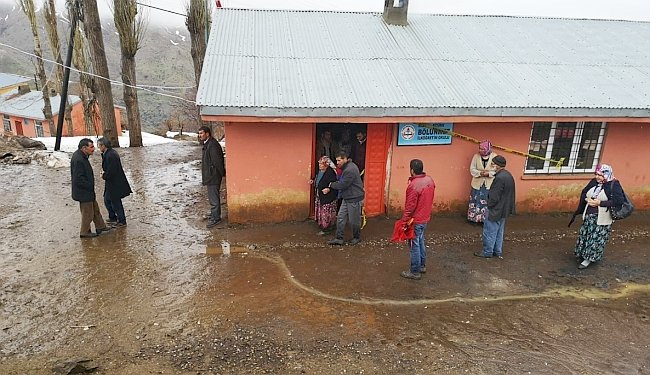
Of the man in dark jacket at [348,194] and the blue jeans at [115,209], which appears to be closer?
the man in dark jacket at [348,194]

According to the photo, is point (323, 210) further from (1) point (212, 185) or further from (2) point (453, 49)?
(2) point (453, 49)

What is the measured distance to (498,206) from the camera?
6336 mm

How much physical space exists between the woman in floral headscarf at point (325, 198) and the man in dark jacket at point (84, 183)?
3638 millimetres

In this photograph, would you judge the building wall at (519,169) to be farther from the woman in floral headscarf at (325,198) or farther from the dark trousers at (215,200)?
the dark trousers at (215,200)

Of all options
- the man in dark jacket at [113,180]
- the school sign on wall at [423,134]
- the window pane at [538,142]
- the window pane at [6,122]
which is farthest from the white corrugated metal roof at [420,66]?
the window pane at [6,122]

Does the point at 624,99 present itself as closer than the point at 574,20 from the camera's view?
Yes

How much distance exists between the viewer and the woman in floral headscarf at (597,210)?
5.94m

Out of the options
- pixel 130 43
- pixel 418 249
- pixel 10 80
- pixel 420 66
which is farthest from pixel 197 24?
pixel 10 80

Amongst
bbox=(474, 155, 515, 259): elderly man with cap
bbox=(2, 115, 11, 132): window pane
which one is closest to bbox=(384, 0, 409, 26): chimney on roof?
bbox=(474, 155, 515, 259): elderly man with cap

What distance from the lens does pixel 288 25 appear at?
9.45 m

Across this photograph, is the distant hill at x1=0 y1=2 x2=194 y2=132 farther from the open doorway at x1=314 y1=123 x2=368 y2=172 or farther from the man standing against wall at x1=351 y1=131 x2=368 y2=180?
the man standing against wall at x1=351 y1=131 x2=368 y2=180

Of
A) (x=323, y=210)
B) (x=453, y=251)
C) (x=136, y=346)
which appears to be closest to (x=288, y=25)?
(x=323, y=210)

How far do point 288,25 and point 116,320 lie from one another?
22.8 ft

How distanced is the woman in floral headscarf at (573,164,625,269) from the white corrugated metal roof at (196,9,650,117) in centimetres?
176
